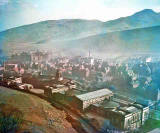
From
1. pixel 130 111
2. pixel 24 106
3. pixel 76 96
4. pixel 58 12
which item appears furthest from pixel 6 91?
pixel 130 111

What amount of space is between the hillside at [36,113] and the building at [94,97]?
1.44ft

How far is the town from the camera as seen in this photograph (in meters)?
3.20

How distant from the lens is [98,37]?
385 centimetres

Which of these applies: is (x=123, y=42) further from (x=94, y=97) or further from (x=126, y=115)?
(x=126, y=115)

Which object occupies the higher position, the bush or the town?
the town

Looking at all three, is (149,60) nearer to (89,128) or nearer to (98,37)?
(98,37)

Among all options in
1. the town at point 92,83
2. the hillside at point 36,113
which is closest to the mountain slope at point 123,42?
the town at point 92,83

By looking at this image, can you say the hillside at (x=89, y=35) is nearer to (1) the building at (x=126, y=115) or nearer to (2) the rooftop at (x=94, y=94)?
(2) the rooftop at (x=94, y=94)

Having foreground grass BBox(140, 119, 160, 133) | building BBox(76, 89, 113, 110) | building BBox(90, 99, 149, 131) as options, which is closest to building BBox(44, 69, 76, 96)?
building BBox(76, 89, 113, 110)

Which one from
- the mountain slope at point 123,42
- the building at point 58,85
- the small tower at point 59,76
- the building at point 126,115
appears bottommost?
the building at point 126,115

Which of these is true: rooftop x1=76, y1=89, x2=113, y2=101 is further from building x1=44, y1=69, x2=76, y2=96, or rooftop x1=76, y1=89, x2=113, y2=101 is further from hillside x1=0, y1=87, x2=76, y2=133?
hillside x1=0, y1=87, x2=76, y2=133

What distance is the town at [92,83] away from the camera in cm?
320

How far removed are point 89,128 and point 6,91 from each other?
1.76 metres

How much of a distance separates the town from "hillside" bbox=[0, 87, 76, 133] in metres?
0.15
